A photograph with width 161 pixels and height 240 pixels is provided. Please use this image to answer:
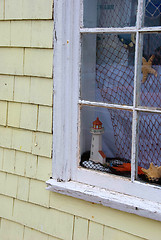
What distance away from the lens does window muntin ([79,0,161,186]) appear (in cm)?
198

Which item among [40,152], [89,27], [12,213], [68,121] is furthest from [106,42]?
[12,213]

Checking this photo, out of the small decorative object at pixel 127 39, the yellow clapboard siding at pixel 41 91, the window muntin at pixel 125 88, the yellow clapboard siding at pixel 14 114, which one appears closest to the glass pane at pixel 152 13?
the window muntin at pixel 125 88

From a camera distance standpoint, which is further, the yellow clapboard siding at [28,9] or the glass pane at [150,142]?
the yellow clapboard siding at [28,9]

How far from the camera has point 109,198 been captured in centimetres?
208

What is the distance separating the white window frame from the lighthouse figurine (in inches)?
3.7

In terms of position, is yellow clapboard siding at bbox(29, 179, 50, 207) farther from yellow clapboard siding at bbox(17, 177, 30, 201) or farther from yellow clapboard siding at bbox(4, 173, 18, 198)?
yellow clapboard siding at bbox(4, 173, 18, 198)

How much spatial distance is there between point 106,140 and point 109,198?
0.36 metres

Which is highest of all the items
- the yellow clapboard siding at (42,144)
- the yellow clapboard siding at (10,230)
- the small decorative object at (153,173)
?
the yellow clapboard siding at (42,144)

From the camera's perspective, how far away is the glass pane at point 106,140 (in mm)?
2127

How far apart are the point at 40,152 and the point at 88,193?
1.53ft

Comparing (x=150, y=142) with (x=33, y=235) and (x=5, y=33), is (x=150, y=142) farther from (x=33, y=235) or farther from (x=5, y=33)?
(x=5, y=33)

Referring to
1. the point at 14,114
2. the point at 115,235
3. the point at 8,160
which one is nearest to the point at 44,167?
the point at 8,160

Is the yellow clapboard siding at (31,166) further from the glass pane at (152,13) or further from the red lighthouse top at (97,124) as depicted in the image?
the glass pane at (152,13)

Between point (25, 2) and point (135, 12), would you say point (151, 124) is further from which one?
point (25, 2)
